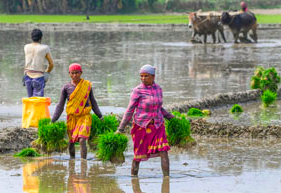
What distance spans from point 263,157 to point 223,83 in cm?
787

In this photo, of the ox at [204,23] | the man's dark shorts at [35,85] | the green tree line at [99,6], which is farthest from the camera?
the green tree line at [99,6]

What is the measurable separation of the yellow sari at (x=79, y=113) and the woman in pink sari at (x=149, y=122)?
3.02 feet

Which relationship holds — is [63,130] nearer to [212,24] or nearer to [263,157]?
[263,157]

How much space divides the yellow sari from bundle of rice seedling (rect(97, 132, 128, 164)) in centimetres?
53

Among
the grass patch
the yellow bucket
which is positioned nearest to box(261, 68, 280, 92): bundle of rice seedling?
the yellow bucket

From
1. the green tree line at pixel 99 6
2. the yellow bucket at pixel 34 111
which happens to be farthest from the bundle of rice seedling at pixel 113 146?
the green tree line at pixel 99 6

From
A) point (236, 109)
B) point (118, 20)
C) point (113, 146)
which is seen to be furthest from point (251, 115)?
point (118, 20)

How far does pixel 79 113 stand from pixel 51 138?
470 millimetres

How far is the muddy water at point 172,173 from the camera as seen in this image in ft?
23.5

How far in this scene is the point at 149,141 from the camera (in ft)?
24.7

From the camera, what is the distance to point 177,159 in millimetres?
8625

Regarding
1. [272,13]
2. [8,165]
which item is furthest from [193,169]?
[272,13]

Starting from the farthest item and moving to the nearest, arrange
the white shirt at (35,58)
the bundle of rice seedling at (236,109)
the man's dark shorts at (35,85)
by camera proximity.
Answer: the bundle of rice seedling at (236,109), the man's dark shorts at (35,85), the white shirt at (35,58)

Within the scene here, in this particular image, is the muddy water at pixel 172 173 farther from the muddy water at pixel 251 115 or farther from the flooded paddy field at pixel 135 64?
the flooded paddy field at pixel 135 64
